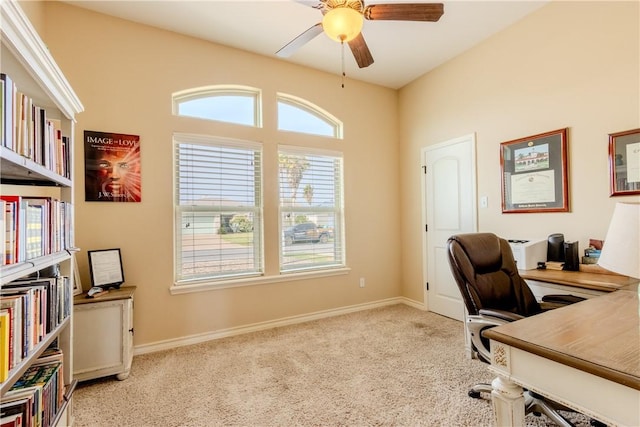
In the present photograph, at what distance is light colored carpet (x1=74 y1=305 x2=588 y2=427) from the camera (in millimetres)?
1865

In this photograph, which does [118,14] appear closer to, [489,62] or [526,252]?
[489,62]

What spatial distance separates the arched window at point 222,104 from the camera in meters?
3.16

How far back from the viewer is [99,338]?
7.47ft

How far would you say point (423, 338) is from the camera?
306cm

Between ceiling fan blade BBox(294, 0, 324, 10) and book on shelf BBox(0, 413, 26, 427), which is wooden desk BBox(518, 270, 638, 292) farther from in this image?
book on shelf BBox(0, 413, 26, 427)

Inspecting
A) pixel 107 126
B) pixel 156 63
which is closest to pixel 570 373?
pixel 107 126

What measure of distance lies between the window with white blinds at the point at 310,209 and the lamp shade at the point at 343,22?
5.69 ft

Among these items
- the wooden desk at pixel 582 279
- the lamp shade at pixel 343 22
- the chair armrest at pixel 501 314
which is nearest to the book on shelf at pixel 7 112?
the lamp shade at pixel 343 22

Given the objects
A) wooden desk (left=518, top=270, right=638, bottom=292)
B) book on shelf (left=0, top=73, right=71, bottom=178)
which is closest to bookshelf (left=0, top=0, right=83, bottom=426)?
book on shelf (left=0, top=73, right=71, bottom=178)

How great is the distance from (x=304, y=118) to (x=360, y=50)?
1499 millimetres

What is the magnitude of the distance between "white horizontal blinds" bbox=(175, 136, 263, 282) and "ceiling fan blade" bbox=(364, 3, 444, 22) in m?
1.86

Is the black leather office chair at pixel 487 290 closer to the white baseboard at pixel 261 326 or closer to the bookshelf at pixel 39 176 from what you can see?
the white baseboard at pixel 261 326

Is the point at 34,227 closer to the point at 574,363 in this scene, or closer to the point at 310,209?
the point at 574,363

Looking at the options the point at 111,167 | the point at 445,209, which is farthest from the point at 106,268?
the point at 445,209
